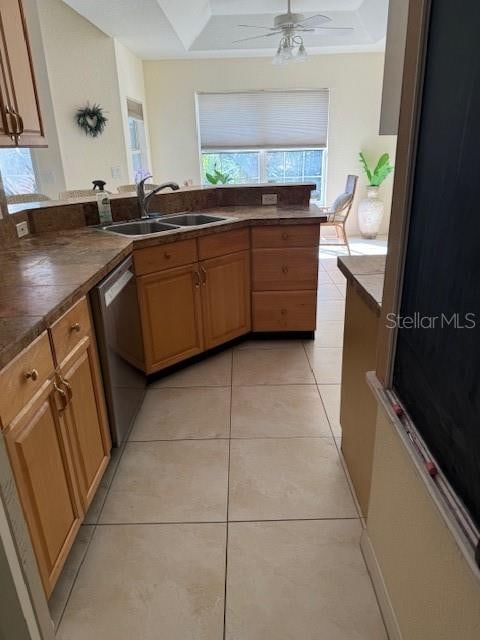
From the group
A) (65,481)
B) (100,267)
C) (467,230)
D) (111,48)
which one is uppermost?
(111,48)

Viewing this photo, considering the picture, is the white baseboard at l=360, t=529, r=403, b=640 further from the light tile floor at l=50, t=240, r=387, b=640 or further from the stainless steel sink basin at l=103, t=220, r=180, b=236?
the stainless steel sink basin at l=103, t=220, r=180, b=236

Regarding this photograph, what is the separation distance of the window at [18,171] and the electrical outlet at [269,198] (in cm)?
268

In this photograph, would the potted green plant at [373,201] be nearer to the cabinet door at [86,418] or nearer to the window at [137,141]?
the window at [137,141]

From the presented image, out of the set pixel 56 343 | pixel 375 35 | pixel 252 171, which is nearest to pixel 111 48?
pixel 252 171

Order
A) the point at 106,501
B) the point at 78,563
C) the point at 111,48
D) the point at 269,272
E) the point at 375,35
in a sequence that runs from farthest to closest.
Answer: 1. the point at 375,35
2. the point at 111,48
3. the point at 269,272
4. the point at 106,501
5. the point at 78,563

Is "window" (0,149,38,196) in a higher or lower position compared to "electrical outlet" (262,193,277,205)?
higher

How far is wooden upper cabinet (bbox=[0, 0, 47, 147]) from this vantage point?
6.08 ft

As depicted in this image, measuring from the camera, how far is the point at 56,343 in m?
1.31

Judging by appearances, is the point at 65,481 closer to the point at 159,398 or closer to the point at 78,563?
the point at 78,563

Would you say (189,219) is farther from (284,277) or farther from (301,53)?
(301,53)

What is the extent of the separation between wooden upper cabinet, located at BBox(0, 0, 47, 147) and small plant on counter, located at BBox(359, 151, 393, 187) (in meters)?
5.37

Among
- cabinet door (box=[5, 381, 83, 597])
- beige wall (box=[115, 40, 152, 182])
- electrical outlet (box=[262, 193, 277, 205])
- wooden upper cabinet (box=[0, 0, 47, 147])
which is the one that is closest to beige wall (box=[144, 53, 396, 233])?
beige wall (box=[115, 40, 152, 182])

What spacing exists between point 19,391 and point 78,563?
2.46ft

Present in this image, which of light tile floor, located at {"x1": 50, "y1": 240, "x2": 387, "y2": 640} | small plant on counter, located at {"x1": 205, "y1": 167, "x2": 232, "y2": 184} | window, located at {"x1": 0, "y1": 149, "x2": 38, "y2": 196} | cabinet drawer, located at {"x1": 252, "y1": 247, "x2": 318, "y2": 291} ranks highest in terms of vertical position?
window, located at {"x1": 0, "y1": 149, "x2": 38, "y2": 196}
